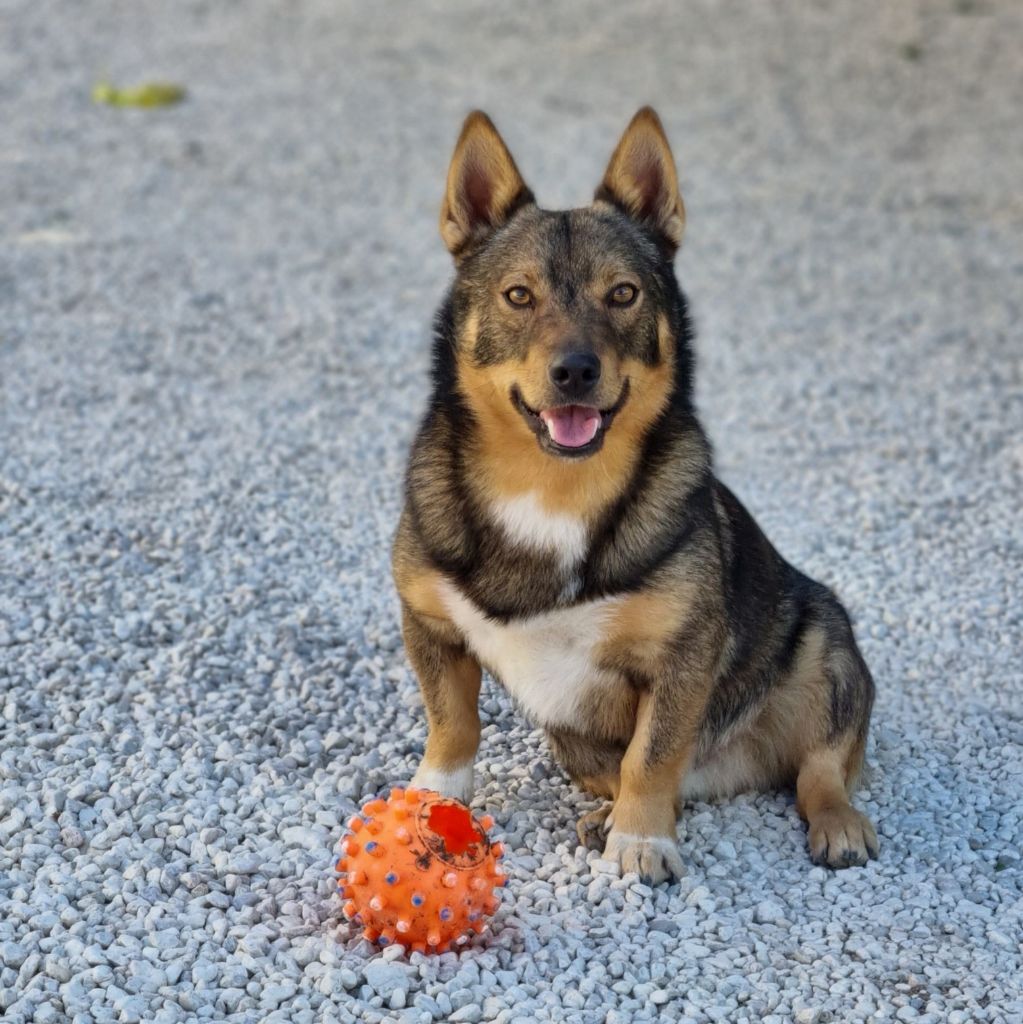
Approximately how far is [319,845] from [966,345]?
6.67m

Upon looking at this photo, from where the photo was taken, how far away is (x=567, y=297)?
4.34m

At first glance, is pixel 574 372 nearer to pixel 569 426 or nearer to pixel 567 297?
pixel 569 426

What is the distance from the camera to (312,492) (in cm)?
721

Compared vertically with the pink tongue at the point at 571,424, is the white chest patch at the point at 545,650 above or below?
below

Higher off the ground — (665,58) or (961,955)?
(961,955)

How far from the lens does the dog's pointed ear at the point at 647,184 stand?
4.61m

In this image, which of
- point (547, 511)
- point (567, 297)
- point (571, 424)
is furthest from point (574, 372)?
point (547, 511)

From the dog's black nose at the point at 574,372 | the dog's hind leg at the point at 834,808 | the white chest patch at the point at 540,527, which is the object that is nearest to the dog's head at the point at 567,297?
the dog's black nose at the point at 574,372

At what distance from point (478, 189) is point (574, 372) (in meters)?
0.90

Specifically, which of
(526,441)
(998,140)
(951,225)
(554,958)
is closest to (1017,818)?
(554,958)

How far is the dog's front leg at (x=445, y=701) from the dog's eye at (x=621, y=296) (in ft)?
3.56

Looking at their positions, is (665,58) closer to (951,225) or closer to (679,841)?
(951,225)

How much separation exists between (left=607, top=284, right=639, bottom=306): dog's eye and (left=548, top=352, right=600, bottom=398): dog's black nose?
1.08 ft

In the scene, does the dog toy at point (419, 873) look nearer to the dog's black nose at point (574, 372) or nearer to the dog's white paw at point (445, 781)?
the dog's white paw at point (445, 781)
